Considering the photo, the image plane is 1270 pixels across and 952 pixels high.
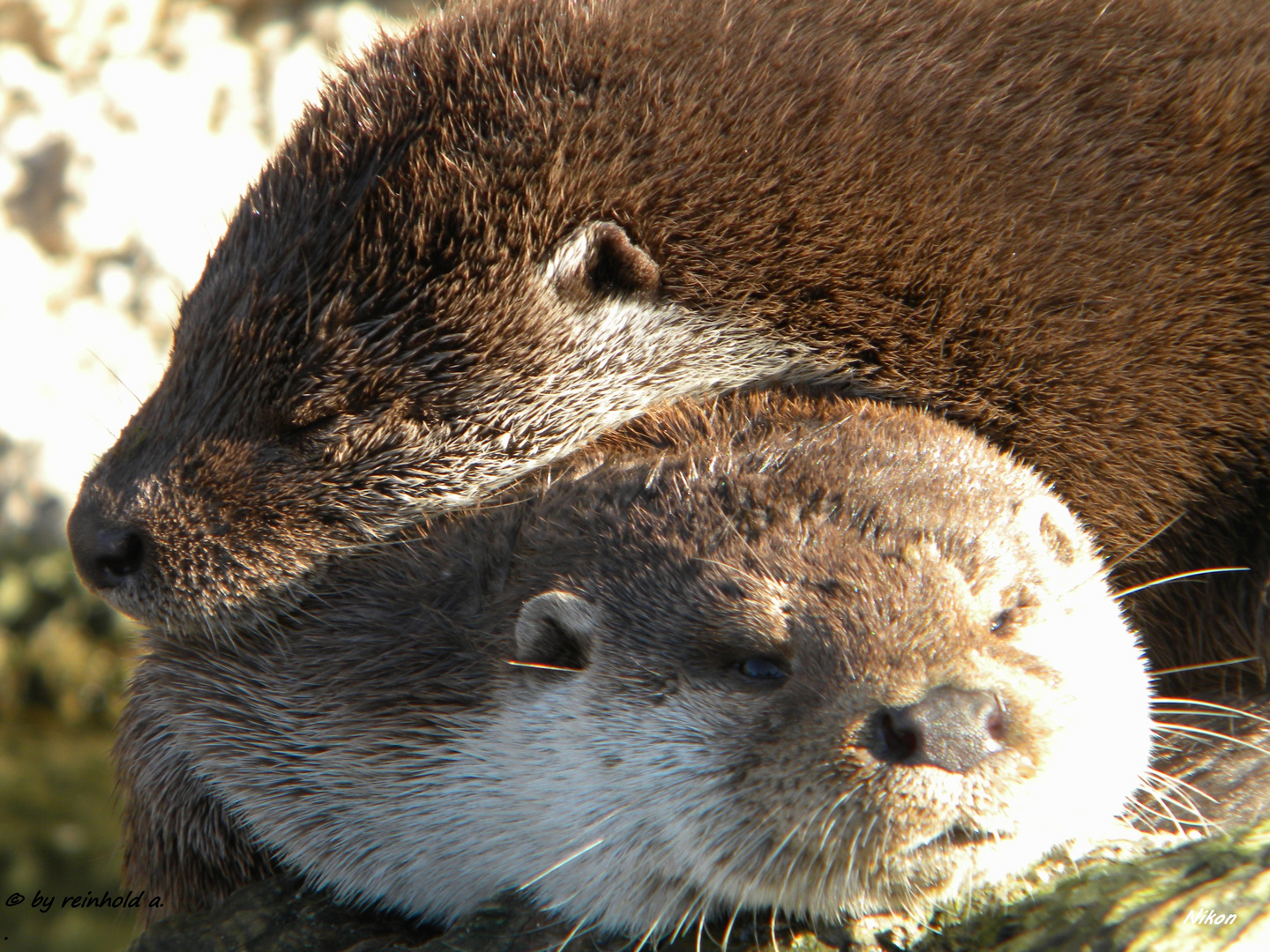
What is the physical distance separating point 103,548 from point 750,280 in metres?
1.73

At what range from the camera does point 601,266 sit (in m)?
3.04

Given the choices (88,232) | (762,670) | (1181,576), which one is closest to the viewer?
(762,670)

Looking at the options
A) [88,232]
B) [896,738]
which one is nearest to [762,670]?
[896,738]

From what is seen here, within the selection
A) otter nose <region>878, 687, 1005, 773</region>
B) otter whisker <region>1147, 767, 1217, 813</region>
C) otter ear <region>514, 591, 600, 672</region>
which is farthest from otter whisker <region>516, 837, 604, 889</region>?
otter whisker <region>1147, 767, 1217, 813</region>

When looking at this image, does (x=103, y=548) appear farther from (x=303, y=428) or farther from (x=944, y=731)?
(x=944, y=731)

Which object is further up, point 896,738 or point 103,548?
point 896,738

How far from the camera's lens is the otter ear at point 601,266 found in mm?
2980

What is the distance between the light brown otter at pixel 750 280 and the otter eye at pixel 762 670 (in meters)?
0.91

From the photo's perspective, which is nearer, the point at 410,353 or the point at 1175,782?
the point at 1175,782

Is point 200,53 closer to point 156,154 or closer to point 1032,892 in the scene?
point 156,154

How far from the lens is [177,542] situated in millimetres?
3010

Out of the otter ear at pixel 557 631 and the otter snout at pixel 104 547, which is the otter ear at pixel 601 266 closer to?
the otter ear at pixel 557 631

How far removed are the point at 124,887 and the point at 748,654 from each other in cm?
225

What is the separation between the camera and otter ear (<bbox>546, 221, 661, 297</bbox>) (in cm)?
298
